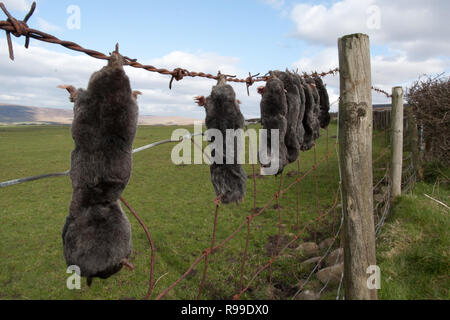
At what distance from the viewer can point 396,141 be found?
383 centimetres

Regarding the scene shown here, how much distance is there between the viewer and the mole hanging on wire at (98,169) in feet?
3.62

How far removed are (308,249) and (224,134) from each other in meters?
3.60

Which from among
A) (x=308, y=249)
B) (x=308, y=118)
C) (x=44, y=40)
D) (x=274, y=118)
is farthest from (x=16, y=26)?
(x=308, y=249)

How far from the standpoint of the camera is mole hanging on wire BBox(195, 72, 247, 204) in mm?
1720

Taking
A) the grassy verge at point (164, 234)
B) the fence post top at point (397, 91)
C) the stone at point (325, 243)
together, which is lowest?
the grassy verge at point (164, 234)

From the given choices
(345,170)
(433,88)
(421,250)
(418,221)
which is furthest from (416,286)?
(433,88)

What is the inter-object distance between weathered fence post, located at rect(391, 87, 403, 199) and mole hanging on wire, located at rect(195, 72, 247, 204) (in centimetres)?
291

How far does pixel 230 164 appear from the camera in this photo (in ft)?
5.79

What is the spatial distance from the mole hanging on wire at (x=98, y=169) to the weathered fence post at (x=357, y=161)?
139cm

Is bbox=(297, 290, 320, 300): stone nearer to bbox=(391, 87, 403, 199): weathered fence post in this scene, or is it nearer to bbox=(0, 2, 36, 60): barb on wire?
bbox=(391, 87, 403, 199): weathered fence post

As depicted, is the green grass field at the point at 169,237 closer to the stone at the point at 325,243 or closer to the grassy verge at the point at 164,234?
the grassy verge at the point at 164,234

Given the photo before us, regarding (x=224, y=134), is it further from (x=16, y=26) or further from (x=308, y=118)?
(x=308, y=118)

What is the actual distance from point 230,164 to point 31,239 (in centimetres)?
630

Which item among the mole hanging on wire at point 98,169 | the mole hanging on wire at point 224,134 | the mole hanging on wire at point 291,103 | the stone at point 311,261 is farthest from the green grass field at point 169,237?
the mole hanging on wire at point 98,169
